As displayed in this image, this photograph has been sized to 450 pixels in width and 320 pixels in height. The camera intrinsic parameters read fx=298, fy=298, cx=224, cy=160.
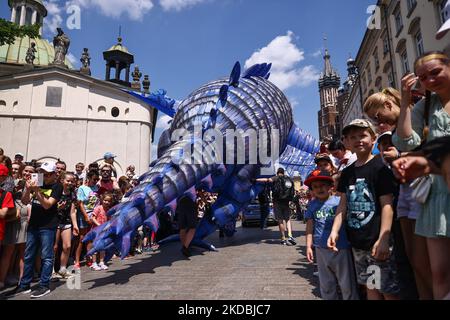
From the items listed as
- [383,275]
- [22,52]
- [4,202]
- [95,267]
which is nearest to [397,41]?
[383,275]

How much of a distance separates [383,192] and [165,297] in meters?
2.23

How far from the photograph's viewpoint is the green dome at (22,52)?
92.1ft

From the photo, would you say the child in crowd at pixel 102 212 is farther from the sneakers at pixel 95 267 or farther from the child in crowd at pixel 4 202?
the child in crowd at pixel 4 202

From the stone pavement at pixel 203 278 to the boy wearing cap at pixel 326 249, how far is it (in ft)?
1.62

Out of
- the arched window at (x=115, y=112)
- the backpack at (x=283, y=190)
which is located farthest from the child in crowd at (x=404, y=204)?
the arched window at (x=115, y=112)

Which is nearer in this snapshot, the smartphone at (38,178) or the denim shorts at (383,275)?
the denim shorts at (383,275)

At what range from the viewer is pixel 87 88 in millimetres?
24031

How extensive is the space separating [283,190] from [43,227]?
4.20 m

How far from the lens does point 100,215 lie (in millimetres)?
4922

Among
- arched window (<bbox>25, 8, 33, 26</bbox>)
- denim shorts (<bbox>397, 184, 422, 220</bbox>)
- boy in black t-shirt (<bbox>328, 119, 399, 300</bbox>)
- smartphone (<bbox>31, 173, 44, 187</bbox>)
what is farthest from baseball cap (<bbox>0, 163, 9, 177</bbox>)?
arched window (<bbox>25, 8, 33, 26</bbox>)

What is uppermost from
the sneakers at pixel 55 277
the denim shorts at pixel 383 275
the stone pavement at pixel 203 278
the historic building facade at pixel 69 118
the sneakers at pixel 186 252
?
the historic building facade at pixel 69 118

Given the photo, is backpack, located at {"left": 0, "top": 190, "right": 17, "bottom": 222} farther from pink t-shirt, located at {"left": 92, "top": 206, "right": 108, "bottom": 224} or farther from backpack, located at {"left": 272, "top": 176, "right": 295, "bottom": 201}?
backpack, located at {"left": 272, "top": 176, "right": 295, "bottom": 201}

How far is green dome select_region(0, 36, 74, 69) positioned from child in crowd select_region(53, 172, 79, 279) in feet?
100
